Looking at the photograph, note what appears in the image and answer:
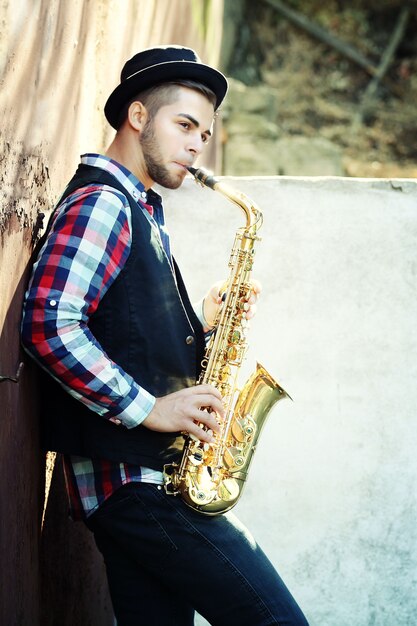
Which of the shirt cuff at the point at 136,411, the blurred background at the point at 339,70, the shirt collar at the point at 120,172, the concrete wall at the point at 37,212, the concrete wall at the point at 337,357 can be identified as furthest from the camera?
the blurred background at the point at 339,70

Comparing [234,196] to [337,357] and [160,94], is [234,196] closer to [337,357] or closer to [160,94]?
[160,94]

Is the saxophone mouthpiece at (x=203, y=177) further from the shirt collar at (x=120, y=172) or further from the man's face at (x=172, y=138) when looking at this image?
the shirt collar at (x=120, y=172)

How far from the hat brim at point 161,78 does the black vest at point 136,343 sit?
304 mm

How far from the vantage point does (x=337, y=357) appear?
3541mm

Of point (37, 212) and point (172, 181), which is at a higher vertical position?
point (172, 181)

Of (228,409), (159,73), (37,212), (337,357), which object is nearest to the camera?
(37,212)

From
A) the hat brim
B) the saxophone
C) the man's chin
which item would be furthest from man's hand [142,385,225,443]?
the hat brim

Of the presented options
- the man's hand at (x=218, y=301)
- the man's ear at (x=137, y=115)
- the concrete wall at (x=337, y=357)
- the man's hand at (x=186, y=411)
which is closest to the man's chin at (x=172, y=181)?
the man's ear at (x=137, y=115)

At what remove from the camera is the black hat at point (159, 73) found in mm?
2643

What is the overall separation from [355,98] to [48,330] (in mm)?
10420

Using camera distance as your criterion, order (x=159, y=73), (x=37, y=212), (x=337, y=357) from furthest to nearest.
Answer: (x=337, y=357), (x=159, y=73), (x=37, y=212)

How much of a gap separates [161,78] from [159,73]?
17mm

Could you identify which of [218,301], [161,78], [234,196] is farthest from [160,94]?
[218,301]

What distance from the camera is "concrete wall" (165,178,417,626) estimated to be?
3525mm
